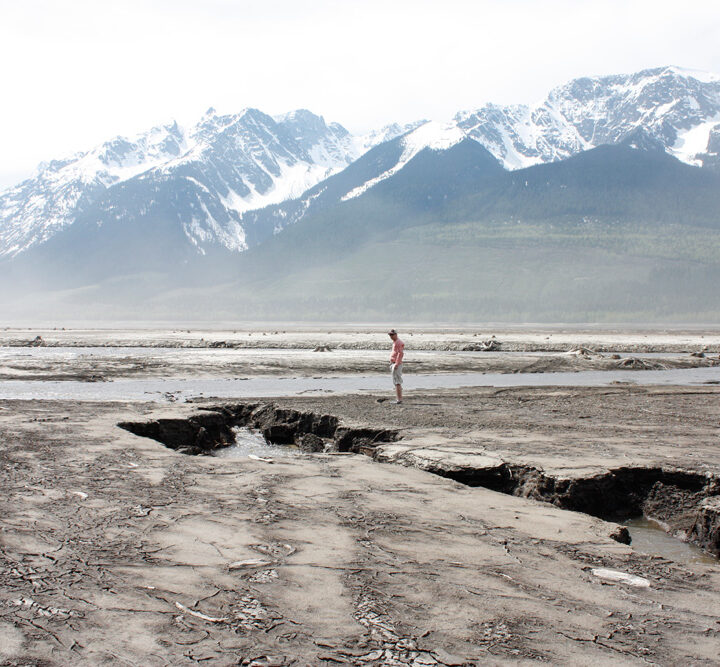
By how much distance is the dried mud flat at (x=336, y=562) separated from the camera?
4.38 metres

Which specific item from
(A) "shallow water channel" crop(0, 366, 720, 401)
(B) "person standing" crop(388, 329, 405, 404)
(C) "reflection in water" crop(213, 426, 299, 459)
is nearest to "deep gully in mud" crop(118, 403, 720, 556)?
(C) "reflection in water" crop(213, 426, 299, 459)

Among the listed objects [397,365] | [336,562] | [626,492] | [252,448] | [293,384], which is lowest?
[293,384]

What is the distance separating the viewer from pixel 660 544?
7.77 m

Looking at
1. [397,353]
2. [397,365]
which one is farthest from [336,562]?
[397,353]

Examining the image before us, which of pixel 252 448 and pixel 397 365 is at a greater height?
pixel 397 365

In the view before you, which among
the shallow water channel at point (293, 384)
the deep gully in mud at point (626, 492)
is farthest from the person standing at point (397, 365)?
the deep gully in mud at point (626, 492)

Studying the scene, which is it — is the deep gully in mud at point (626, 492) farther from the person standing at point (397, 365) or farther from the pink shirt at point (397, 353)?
the pink shirt at point (397, 353)

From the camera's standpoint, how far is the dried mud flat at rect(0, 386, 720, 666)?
4383mm

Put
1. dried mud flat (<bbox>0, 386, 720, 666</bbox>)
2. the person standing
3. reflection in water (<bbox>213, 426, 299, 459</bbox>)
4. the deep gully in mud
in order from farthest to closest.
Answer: the person standing < reflection in water (<bbox>213, 426, 299, 459</bbox>) < the deep gully in mud < dried mud flat (<bbox>0, 386, 720, 666</bbox>)

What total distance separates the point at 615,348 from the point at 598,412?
35530 millimetres

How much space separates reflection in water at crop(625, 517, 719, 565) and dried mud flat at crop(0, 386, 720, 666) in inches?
20.5

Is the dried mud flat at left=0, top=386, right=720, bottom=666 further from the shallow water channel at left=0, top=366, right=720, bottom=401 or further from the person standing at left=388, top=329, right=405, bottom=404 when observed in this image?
the shallow water channel at left=0, top=366, right=720, bottom=401

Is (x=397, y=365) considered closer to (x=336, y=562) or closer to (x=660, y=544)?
(x=660, y=544)

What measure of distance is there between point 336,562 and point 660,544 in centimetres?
388
